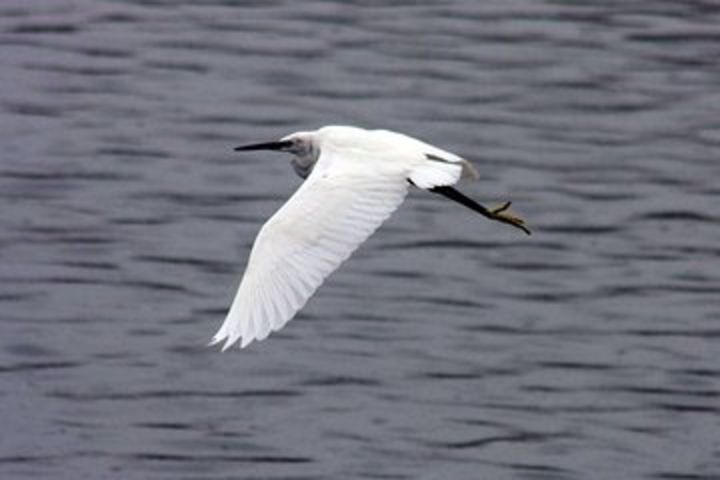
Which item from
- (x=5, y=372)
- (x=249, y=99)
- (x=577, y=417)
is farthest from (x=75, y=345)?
(x=249, y=99)

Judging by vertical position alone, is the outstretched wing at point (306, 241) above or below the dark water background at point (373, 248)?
above

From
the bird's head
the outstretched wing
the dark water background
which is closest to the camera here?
the outstretched wing

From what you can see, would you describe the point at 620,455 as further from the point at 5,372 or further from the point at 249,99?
the point at 249,99

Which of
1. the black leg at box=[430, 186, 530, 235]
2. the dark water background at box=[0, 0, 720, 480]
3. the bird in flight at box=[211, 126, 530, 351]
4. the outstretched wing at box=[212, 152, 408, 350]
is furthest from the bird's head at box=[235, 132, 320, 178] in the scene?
the dark water background at box=[0, 0, 720, 480]

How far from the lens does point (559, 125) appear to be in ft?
46.9

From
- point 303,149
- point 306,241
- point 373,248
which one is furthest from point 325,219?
point 373,248

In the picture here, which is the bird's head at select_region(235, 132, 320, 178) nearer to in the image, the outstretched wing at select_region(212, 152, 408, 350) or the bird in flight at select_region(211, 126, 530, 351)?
the bird in flight at select_region(211, 126, 530, 351)

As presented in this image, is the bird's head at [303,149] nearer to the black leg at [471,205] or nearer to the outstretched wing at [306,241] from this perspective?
the black leg at [471,205]

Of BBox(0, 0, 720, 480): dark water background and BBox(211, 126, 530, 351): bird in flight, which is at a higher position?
BBox(211, 126, 530, 351): bird in flight

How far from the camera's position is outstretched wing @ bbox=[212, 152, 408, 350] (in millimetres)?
7633

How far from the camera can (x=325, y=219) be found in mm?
7898

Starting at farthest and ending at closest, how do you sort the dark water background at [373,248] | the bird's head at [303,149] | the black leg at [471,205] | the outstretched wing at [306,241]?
the dark water background at [373,248]
the bird's head at [303,149]
the black leg at [471,205]
the outstretched wing at [306,241]

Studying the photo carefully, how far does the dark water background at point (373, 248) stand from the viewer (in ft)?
35.3

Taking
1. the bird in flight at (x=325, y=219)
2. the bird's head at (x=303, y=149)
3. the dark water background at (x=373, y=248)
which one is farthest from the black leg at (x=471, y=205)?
the dark water background at (x=373, y=248)
